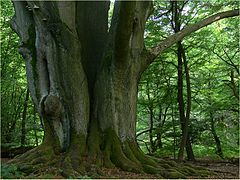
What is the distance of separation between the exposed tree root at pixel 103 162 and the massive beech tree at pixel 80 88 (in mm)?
17

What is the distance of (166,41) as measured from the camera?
20.1 ft

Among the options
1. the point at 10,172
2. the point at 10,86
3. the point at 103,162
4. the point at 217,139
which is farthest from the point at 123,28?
the point at 217,139

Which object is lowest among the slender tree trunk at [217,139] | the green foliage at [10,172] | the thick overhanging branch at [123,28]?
the green foliage at [10,172]

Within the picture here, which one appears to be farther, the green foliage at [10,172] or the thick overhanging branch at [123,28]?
the thick overhanging branch at [123,28]

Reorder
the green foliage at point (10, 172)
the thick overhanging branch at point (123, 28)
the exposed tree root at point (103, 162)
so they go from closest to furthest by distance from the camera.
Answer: the green foliage at point (10, 172), the thick overhanging branch at point (123, 28), the exposed tree root at point (103, 162)

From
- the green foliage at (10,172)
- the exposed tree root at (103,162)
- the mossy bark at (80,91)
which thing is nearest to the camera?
the green foliage at (10,172)

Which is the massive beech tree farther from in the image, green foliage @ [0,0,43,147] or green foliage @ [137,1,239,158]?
green foliage @ [0,0,43,147]

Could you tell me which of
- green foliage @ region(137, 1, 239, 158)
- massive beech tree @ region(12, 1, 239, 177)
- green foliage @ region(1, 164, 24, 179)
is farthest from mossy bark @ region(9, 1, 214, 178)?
green foliage @ region(137, 1, 239, 158)

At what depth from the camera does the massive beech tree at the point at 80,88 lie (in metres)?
5.27

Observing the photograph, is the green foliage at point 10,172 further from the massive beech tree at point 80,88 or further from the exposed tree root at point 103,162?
the massive beech tree at point 80,88

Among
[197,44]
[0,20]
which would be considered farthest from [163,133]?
[0,20]

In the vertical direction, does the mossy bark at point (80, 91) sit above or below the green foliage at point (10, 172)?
above

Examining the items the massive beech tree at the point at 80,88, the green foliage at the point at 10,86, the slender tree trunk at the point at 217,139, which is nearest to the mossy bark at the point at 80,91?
the massive beech tree at the point at 80,88

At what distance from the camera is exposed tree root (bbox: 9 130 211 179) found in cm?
477
